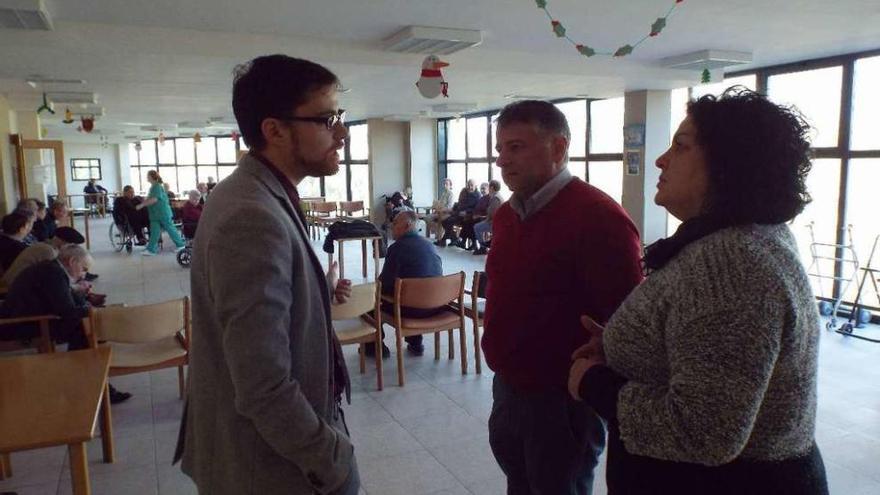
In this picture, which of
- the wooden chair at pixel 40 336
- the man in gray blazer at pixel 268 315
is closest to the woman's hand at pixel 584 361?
the man in gray blazer at pixel 268 315

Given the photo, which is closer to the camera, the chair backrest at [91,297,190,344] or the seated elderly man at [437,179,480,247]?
the chair backrest at [91,297,190,344]

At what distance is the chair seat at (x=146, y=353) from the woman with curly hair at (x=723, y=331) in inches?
109

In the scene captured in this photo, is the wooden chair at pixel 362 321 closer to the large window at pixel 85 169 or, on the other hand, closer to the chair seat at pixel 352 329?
the chair seat at pixel 352 329

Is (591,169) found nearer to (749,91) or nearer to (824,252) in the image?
(824,252)

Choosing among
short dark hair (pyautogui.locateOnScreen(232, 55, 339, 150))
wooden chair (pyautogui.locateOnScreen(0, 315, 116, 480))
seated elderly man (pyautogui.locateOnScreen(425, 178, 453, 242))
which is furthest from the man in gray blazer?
seated elderly man (pyautogui.locateOnScreen(425, 178, 453, 242))

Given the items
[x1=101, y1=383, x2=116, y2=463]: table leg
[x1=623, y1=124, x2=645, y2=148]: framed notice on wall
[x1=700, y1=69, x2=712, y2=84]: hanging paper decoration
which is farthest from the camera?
[x1=623, y1=124, x2=645, y2=148]: framed notice on wall

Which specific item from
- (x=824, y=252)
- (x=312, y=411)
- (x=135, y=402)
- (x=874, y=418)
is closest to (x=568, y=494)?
(x=312, y=411)

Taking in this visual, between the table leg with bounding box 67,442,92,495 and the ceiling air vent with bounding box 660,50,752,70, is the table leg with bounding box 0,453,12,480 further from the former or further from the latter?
the ceiling air vent with bounding box 660,50,752,70

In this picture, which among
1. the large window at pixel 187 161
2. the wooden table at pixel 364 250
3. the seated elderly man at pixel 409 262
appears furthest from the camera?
the large window at pixel 187 161

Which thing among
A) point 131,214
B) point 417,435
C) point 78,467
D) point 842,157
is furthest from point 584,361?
point 131,214

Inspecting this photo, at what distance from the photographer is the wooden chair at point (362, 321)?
3.62 m

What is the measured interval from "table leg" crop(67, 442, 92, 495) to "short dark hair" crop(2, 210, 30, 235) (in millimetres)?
4091

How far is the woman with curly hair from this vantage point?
3.00ft

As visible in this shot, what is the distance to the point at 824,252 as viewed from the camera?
6.34m
